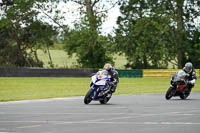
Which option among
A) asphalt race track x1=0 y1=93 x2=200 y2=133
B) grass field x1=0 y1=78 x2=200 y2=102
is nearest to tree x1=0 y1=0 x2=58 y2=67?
grass field x1=0 y1=78 x2=200 y2=102

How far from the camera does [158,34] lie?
64188mm

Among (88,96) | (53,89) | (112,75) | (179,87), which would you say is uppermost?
(112,75)

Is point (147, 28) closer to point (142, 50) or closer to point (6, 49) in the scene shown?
point (142, 50)

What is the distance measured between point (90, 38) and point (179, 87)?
41.8 metres

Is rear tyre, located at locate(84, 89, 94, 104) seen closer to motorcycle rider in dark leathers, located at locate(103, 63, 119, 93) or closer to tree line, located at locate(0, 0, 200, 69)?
motorcycle rider in dark leathers, located at locate(103, 63, 119, 93)

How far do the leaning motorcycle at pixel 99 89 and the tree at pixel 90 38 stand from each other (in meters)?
42.9

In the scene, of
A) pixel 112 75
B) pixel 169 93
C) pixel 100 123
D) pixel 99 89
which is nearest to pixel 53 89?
pixel 169 93

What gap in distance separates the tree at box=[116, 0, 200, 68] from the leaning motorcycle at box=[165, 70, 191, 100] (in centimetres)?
3859

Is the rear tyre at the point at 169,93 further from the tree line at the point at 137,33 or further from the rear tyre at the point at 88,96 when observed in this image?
the tree line at the point at 137,33

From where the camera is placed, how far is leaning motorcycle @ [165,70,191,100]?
23.4m

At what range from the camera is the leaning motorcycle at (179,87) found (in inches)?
921

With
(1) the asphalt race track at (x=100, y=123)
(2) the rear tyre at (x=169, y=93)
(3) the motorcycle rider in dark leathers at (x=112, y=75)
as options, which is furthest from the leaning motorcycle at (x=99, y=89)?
(1) the asphalt race track at (x=100, y=123)

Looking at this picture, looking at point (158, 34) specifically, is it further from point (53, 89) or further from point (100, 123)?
point (100, 123)

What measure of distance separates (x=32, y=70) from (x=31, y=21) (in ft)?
78.6
